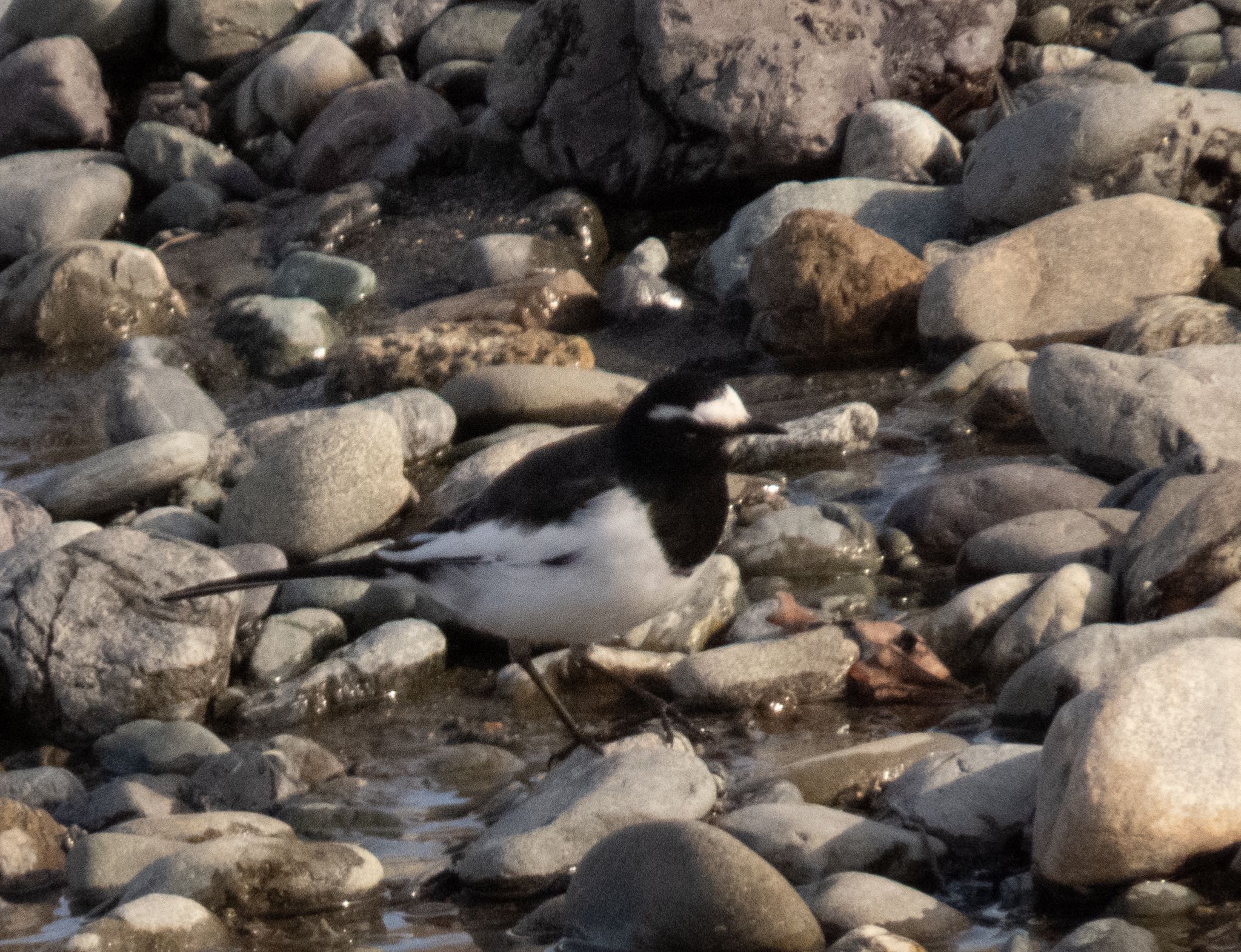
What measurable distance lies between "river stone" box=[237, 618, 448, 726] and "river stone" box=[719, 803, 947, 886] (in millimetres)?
2113

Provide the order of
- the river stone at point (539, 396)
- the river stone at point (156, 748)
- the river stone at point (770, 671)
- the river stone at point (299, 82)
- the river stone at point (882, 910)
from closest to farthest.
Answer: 1. the river stone at point (882, 910)
2. the river stone at point (156, 748)
3. the river stone at point (770, 671)
4. the river stone at point (539, 396)
5. the river stone at point (299, 82)

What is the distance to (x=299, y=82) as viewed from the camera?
44.3ft

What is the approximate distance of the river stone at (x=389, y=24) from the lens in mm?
14133

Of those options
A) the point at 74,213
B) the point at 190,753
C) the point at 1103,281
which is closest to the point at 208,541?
the point at 190,753

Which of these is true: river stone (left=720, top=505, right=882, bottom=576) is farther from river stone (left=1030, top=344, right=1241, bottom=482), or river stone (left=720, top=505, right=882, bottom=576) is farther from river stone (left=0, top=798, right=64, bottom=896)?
river stone (left=0, top=798, right=64, bottom=896)

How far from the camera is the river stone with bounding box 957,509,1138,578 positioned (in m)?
5.96

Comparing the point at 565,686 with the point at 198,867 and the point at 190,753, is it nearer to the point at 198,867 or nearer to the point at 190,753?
the point at 190,753

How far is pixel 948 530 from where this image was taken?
22.1 ft

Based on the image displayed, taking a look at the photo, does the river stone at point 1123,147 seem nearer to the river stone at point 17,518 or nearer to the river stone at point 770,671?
the river stone at point 770,671

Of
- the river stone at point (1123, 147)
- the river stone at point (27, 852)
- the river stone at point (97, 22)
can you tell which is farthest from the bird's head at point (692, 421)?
the river stone at point (97, 22)

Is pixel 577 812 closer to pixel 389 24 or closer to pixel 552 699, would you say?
pixel 552 699

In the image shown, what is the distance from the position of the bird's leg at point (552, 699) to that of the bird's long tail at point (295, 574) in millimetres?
548

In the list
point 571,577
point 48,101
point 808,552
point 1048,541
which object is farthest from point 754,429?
point 48,101

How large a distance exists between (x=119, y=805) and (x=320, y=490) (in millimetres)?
2257
